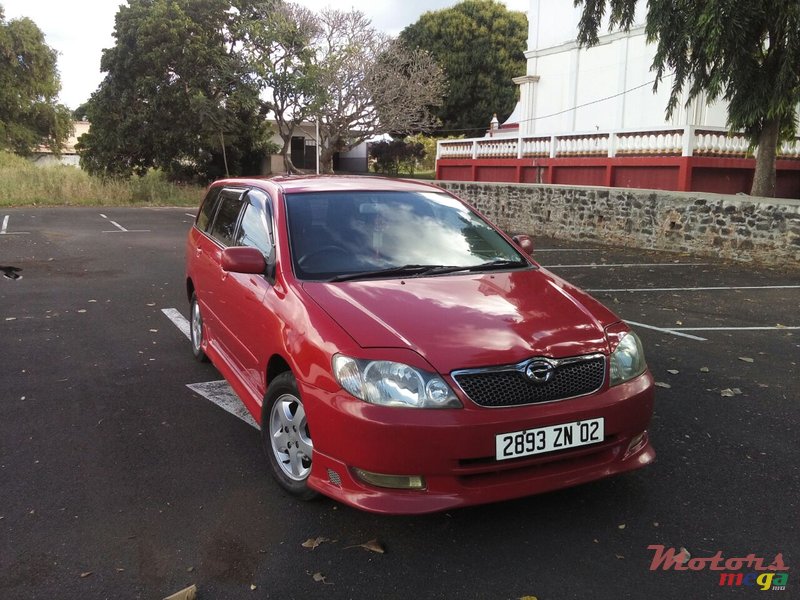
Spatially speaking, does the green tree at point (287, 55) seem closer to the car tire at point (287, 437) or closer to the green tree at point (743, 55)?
the green tree at point (743, 55)

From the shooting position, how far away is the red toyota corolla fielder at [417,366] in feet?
9.59

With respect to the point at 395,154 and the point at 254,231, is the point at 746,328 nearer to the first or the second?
the point at 254,231

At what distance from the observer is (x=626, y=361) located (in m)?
3.38

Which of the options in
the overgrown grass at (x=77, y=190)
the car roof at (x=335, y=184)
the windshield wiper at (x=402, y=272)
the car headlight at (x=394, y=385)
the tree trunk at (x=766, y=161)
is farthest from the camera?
the overgrown grass at (x=77, y=190)

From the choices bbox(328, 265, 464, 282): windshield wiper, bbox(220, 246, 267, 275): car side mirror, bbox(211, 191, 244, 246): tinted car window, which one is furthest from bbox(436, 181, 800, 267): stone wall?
bbox(220, 246, 267, 275): car side mirror

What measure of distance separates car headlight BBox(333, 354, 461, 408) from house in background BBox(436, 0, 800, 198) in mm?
14280

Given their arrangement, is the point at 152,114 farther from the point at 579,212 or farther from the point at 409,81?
the point at 579,212

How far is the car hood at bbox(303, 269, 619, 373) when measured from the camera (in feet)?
10.0

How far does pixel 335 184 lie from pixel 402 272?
41.1 inches

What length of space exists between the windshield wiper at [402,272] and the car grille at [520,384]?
1.05 m

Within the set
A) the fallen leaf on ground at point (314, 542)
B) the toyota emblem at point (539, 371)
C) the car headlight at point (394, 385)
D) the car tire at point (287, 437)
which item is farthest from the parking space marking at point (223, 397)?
the toyota emblem at point (539, 371)

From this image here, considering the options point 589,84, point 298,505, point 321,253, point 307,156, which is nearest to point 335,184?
point 321,253

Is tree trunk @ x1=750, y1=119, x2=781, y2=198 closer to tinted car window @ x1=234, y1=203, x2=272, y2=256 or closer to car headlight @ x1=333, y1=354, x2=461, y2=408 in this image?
tinted car window @ x1=234, y1=203, x2=272, y2=256

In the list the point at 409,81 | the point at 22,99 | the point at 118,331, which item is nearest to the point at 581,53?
the point at 409,81
